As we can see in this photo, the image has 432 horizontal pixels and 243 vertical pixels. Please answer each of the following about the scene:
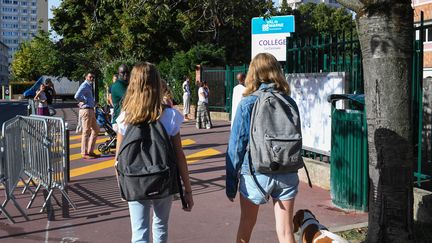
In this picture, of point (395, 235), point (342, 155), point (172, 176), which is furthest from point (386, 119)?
point (342, 155)

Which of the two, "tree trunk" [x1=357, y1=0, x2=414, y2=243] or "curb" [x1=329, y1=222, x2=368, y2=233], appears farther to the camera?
"curb" [x1=329, y1=222, x2=368, y2=233]

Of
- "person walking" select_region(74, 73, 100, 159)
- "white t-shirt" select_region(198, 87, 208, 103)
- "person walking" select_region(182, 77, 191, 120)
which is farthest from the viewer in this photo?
"person walking" select_region(182, 77, 191, 120)

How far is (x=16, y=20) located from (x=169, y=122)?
193 m

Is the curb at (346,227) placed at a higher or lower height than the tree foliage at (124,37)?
lower

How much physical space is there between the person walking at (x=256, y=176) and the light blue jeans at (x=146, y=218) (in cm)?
50

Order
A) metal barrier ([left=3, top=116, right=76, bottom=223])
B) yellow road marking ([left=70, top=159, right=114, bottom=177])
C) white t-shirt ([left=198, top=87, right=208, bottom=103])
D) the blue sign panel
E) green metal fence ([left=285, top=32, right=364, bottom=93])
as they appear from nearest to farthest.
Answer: metal barrier ([left=3, top=116, right=76, bottom=223])
green metal fence ([left=285, top=32, right=364, bottom=93])
yellow road marking ([left=70, top=159, right=114, bottom=177])
the blue sign panel
white t-shirt ([left=198, top=87, right=208, bottom=103])

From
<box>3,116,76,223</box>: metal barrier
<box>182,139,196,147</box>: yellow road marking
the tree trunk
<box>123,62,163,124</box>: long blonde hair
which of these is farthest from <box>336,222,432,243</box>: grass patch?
<box>182,139,196,147</box>: yellow road marking

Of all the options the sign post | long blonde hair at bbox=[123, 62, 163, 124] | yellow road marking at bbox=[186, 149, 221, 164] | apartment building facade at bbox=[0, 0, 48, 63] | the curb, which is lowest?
the curb

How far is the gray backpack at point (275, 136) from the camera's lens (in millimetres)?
3600

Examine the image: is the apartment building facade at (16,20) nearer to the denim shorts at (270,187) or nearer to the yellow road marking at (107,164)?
the yellow road marking at (107,164)

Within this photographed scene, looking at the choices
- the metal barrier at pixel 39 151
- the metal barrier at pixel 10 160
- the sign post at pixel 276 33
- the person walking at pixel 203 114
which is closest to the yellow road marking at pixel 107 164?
the metal barrier at pixel 39 151

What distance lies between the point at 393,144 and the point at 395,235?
31.1 inches

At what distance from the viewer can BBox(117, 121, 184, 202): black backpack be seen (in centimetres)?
347

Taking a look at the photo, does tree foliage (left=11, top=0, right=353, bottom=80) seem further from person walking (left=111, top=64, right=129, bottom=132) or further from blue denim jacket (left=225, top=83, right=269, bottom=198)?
blue denim jacket (left=225, top=83, right=269, bottom=198)
